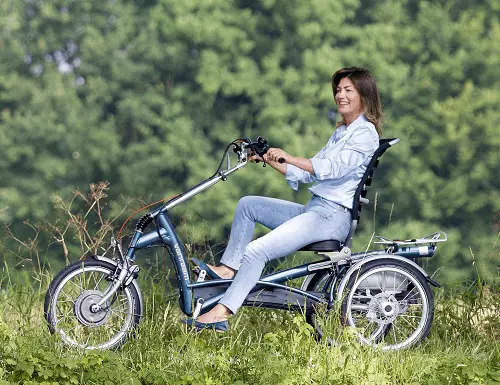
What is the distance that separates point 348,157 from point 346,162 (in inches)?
1.2

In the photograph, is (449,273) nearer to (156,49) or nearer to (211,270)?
(156,49)

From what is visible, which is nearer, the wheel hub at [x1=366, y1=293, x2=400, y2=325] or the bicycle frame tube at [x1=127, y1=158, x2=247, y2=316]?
the bicycle frame tube at [x1=127, y1=158, x2=247, y2=316]

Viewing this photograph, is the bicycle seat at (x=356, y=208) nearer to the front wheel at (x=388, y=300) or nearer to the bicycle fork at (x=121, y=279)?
the front wheel at (x=388, y=300)

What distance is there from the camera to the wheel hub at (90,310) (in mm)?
4230

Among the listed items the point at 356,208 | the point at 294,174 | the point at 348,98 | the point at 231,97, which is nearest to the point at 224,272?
the point at 294,174

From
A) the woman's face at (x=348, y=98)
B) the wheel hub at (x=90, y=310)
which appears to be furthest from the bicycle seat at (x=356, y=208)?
the wheel hub at (x=90, y=310)

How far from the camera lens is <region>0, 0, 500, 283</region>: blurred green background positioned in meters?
17.5

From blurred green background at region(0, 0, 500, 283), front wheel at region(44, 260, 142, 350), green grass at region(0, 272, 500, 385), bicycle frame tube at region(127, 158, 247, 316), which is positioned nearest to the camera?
green grass at region(0, 272, 500, 385)

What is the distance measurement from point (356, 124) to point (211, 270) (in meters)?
1.13

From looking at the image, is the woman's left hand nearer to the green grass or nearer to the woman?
the woman

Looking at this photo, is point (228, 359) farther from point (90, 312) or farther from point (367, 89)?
point (367, 89)

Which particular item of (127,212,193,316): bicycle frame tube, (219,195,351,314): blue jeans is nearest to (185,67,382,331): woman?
(219,195,351,314): blue jeans

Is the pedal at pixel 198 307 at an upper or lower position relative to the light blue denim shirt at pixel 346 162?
lower

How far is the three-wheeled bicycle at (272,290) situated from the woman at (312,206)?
0.24 ft
